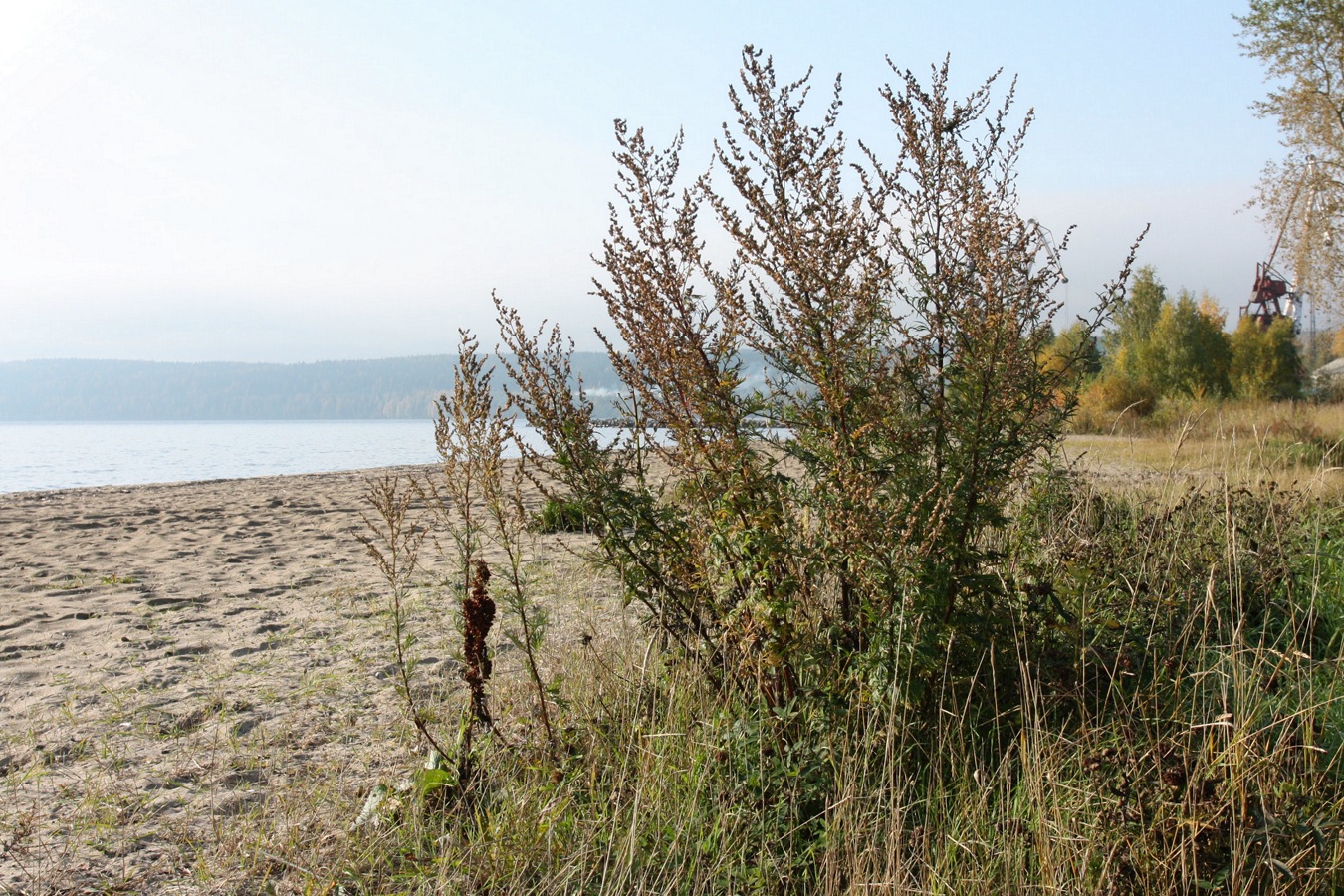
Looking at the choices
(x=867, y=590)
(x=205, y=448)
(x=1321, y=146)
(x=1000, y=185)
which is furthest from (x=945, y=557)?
(x=205, y=448)

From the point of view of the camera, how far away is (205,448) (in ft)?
111

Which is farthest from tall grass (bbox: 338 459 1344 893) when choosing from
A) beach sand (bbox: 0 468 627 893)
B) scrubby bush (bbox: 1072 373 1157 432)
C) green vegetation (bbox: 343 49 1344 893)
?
scrubby bush (bbox: 1072 373 1157 432)

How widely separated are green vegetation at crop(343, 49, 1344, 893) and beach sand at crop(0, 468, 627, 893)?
17.5 inches

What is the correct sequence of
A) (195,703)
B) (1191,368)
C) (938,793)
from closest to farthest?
(938,793)
(195,703)
(1191,368)

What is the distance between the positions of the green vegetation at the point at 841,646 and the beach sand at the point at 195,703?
444mm

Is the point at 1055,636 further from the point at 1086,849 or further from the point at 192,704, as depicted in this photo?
the point at 192,704

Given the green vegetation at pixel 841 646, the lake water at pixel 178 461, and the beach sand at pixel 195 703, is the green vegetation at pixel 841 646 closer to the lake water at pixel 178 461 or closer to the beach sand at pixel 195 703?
the beach sand at pixel 195 703

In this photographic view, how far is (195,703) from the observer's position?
4.20 metres

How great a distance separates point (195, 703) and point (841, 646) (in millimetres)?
3068

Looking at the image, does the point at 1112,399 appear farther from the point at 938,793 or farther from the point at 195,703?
the point at 195,703

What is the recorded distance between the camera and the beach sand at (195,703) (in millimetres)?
2816

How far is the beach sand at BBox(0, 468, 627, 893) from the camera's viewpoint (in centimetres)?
282

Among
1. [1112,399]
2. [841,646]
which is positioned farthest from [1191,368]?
[841,646]

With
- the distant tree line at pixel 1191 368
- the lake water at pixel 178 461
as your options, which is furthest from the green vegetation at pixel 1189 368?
the lake water at pixel 178 461
